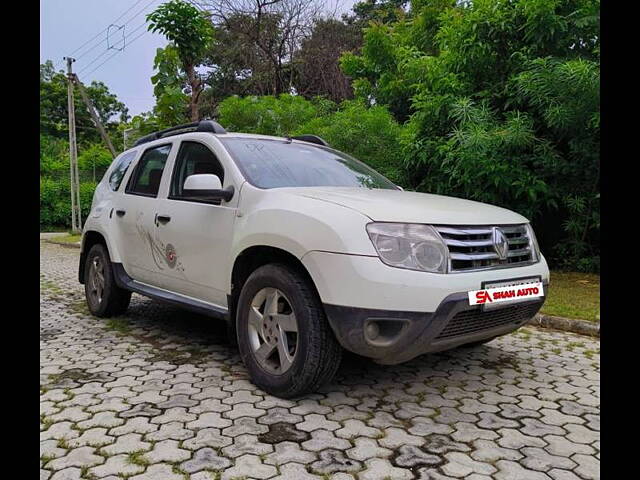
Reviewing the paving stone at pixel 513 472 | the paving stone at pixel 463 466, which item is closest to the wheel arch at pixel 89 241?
the paving stone at pixel 463 466

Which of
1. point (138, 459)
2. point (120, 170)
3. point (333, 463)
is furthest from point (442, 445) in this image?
point (120, 170)

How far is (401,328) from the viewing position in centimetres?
274

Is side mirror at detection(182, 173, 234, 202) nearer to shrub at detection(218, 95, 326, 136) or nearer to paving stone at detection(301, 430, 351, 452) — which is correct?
paving stone at detection(301, 430, 351, 452)

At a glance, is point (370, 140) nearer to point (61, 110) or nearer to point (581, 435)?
point (581, 435)

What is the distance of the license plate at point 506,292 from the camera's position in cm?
284

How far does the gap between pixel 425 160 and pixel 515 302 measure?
17.0 feet

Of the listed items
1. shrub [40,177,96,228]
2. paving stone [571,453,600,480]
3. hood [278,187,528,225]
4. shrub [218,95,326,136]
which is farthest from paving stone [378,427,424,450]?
shrub [40,177,96,228]

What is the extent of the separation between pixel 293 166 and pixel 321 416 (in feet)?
5.96

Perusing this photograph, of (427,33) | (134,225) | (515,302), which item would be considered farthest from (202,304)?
(427,33)

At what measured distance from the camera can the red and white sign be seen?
2822 millimetres

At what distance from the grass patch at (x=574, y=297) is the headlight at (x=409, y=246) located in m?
3.03

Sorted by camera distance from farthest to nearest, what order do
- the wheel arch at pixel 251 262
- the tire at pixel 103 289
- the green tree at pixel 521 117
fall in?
the green tree at pixel 521 117
the tire at pixel 103 289
the wheel arch at pixel 251 262

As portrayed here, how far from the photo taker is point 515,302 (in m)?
3.03

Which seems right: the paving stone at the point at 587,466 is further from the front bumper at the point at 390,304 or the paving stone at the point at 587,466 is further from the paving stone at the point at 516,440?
the front bumper at the point at 390,304
